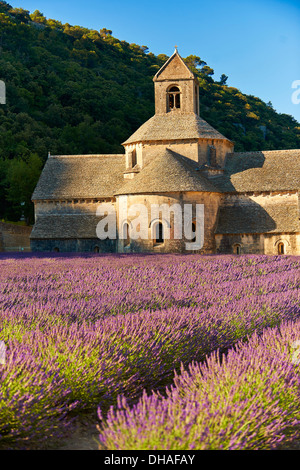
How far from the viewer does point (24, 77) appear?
79312 millimetres

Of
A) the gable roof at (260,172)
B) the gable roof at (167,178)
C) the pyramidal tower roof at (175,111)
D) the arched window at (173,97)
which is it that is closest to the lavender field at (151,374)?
the gable roof at (167,178)

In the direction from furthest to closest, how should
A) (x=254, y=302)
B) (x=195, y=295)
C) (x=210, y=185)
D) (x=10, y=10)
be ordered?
1. (x=10, y=10)
2. (x=210, y=185)
3. (x=195, y=295)
4. (x=254, y=302)

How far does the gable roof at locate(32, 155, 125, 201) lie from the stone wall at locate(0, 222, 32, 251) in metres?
3.43

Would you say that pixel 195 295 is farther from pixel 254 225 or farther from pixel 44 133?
pixel 44 133

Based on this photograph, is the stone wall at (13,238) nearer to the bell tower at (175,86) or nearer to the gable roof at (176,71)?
the bell tower at (175,86)

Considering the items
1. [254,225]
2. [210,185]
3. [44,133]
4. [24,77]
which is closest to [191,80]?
[210,185]

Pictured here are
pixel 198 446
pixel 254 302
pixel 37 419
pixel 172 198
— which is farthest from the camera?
pixel 172 198

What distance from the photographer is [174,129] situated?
1464 inches

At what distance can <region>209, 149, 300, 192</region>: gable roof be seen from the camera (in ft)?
115

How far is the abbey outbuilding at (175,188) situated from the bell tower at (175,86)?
0.07 metres

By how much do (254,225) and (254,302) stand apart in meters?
25.6

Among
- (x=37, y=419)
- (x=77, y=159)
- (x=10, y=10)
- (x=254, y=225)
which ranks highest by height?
(x=10, y=10)

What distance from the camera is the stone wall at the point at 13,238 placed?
38219 mm

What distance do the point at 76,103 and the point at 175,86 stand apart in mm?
40895
